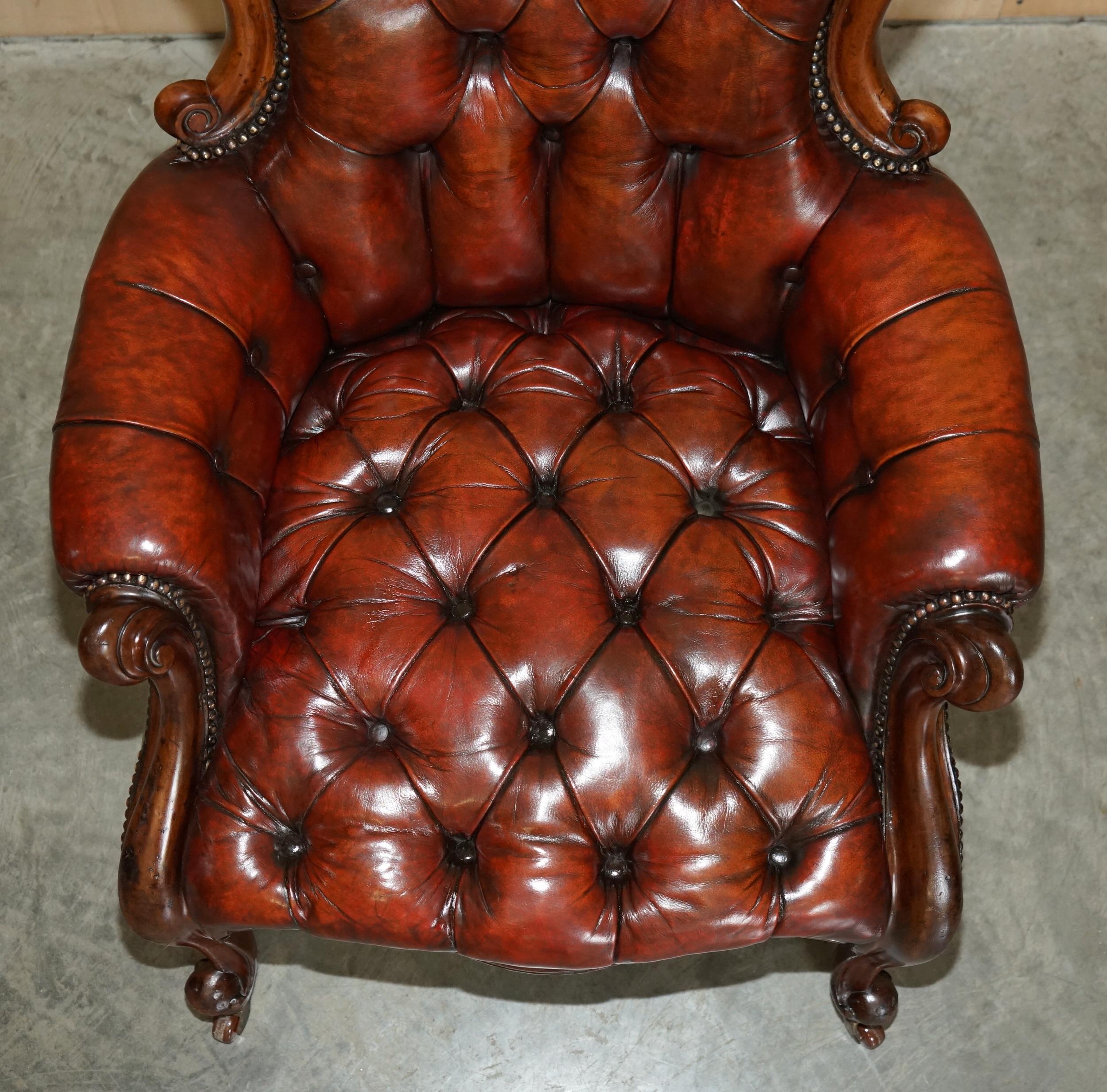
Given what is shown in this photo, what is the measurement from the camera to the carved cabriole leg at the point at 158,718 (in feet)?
4.06

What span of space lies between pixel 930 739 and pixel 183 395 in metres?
0.89

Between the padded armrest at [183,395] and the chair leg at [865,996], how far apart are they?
0.94 metres

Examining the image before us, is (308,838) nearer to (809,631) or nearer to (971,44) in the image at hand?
(809,631)

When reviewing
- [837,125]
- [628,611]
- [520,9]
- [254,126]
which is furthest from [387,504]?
[837,125]

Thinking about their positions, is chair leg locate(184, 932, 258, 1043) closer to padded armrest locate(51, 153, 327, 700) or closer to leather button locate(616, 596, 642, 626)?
padded armrest locate(51, 153, 327, 700)

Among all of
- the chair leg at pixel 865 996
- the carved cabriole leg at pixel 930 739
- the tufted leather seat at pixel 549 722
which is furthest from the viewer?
the chair leg at pixel 865 996

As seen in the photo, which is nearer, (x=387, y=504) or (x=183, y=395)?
(x=183, y=395)

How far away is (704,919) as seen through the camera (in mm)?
1317

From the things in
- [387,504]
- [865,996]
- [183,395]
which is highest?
[183,395]

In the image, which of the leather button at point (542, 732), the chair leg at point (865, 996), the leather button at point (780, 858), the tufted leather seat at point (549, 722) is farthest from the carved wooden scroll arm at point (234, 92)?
the chair leg at point (865, 996)

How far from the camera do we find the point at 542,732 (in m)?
1.36

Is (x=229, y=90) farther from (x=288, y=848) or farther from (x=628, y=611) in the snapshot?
(x=288, y=848)

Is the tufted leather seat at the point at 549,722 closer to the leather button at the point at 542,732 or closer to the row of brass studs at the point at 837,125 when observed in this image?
the leather button at the point at 542,732

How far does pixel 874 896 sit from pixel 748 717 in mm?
243
